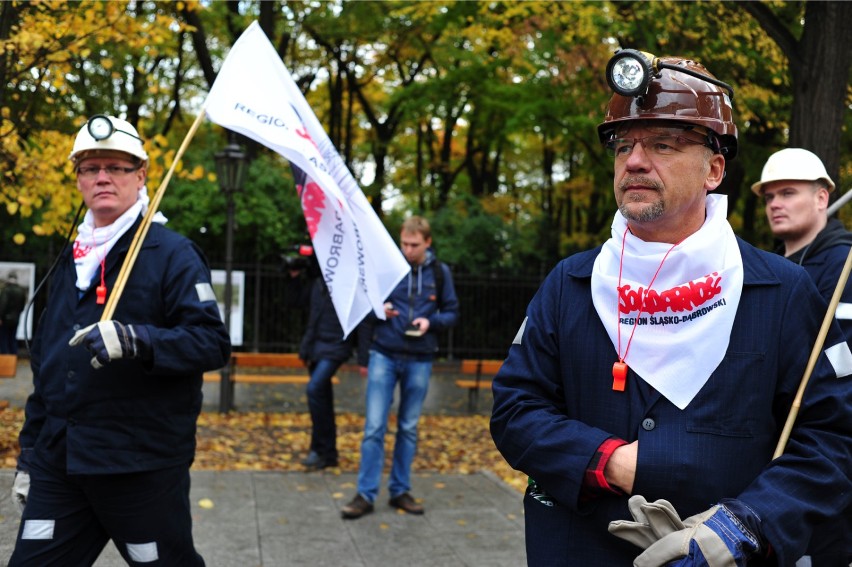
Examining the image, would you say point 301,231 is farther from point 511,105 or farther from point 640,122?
point 640,122

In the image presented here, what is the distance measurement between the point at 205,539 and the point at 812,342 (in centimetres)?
471

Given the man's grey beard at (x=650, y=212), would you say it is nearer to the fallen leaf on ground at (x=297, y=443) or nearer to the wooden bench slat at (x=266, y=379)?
the fallen leaf on ground at (x=297, y=443)

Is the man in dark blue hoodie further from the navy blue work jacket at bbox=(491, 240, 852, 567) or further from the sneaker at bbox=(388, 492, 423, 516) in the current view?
the navy blue work jacket at bbox=(491, 240, 852, 567)

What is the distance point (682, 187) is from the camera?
2.47 meters

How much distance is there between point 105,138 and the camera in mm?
3771

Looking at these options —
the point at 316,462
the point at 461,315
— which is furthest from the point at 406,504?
the point at 461,315

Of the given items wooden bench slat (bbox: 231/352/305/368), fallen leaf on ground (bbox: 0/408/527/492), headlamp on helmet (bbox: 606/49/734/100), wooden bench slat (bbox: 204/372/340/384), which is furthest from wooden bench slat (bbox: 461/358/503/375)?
headlamp on helmet (bbox: 606/49/734/100)

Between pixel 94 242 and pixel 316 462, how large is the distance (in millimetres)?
5211

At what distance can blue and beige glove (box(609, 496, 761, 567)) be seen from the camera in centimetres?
213

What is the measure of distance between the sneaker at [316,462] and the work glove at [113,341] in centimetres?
533

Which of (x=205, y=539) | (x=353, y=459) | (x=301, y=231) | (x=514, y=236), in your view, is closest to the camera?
(x=205, y=539)

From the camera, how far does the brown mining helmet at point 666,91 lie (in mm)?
2367

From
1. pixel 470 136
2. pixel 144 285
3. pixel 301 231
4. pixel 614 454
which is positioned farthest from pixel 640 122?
pixel 470 136

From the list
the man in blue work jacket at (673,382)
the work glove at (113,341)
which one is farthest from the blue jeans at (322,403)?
the man in blue work jacket at (673,382)
